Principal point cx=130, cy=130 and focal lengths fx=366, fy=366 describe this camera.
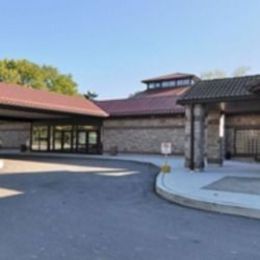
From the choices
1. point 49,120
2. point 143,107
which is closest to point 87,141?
point 49,120

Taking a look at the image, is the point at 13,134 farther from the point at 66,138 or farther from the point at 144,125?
the point at 144,125

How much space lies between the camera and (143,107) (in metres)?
28.4

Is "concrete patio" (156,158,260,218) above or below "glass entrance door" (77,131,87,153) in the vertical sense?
below

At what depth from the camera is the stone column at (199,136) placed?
51.7ft

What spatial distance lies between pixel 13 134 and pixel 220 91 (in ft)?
84.0

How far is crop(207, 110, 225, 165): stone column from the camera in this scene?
17773 millimetres

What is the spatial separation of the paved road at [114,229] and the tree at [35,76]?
37345mm

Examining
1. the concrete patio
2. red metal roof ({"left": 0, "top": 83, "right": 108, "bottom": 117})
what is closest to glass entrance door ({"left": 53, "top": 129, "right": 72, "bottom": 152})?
red metal roof ({"left": 0, "top": 83, "right": 108, "bottom": 117})

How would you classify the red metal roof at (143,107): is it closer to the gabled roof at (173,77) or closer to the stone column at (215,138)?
the stone column at (215,138)

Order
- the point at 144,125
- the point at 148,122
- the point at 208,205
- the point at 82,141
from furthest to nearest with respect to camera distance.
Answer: the point at 82,141 → the point at 144,125 → the point at 148,122 → the point at 208,205

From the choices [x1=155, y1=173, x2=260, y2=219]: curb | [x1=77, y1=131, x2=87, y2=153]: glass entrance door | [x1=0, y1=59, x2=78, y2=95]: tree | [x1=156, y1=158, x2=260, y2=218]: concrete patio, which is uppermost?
[x1=0, y1=59, x2=78, y2=95]: tree

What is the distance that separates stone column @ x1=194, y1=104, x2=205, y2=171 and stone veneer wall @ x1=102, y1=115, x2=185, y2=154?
9530mm

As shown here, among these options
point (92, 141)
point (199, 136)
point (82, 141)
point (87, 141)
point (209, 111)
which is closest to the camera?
point (199, 136)

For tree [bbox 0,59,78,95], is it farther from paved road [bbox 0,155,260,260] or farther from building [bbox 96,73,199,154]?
paved road [bbox 0,155,260,260]
